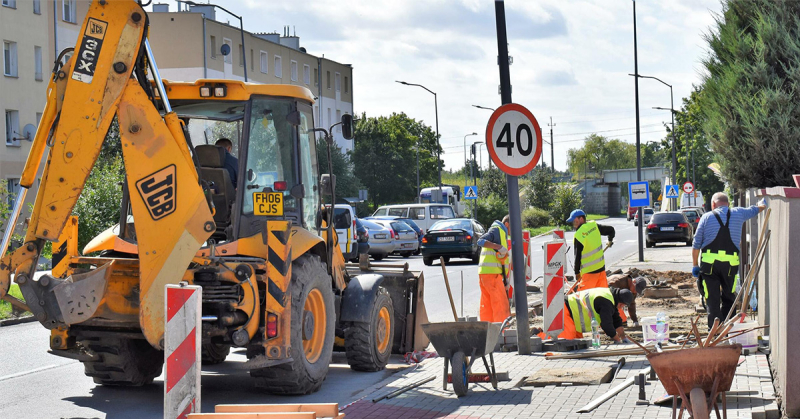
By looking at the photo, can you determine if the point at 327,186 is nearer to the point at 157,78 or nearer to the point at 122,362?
the point at 157,78

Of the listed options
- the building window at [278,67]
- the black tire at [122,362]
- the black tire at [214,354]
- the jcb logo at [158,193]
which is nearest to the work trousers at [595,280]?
the black tire at [214,354]

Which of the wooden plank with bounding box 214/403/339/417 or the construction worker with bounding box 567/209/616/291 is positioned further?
the construction worker with bounding box 567/209/616/291

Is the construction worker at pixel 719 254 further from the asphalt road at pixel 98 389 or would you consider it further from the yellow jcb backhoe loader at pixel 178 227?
the yellow jcb backhoe loader at pixel 178 227

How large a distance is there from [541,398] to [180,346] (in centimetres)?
351

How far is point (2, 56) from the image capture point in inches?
1560

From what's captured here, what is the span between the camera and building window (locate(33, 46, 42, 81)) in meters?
42.3

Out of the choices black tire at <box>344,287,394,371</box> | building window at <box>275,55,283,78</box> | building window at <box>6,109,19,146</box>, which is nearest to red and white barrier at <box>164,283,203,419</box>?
black tire at <box>344,287,394,371</box>

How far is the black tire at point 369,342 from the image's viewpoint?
958 centimetres

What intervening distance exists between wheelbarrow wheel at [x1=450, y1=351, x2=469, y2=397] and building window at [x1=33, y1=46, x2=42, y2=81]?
127 ft

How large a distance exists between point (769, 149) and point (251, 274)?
29.5 feet

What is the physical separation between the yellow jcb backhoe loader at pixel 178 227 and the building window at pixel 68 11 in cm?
3877

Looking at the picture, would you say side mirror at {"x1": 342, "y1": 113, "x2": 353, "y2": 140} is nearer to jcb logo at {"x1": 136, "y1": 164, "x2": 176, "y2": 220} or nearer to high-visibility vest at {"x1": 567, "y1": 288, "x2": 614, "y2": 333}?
jcb logo at {"x1": 136, "y1": 164, "x2": 176, "y2": 220}

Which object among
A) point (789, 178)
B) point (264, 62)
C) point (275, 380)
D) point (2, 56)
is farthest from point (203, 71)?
point (275, 380)

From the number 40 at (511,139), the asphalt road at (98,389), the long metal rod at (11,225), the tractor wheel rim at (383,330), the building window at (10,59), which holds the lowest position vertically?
the asphalt road at (98,389)
